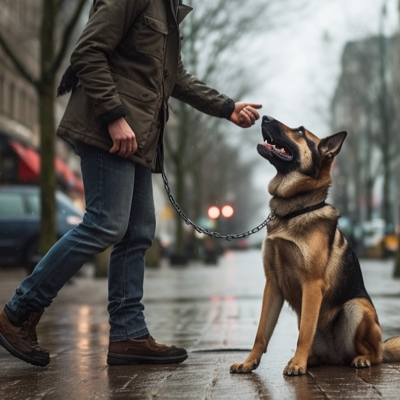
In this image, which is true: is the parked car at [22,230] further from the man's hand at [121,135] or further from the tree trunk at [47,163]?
the man's hand at [121,135]

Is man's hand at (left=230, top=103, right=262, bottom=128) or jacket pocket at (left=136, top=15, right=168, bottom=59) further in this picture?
man's hand at (left=230, top=103, right=262, bottom=128)

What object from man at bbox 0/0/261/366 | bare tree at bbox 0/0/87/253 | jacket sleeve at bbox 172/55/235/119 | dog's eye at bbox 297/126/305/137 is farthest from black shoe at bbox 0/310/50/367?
bare tree at bbox 0/0/87/253

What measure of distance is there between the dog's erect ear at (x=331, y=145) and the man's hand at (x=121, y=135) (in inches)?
40.9

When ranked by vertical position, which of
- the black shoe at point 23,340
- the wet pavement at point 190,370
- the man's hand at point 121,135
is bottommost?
the wet pavement at point 190,370

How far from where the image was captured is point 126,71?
15.5ft

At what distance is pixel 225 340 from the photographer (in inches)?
244

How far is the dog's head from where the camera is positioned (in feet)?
15.4

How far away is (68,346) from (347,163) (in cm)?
5469

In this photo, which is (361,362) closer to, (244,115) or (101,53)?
(244,115)

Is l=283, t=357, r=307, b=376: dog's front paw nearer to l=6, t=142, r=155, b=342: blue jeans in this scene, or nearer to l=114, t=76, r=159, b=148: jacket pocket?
l=6, t=142, r=155, b=342: blue jeans

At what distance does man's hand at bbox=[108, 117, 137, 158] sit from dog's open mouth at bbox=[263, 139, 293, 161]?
2.47 feet

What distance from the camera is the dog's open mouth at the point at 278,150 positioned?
469 centimetres

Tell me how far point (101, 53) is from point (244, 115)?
Answer: 105 cm

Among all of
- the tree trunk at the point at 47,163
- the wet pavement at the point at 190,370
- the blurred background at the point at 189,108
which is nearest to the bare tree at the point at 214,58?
the blurred background at the point at 189,108
